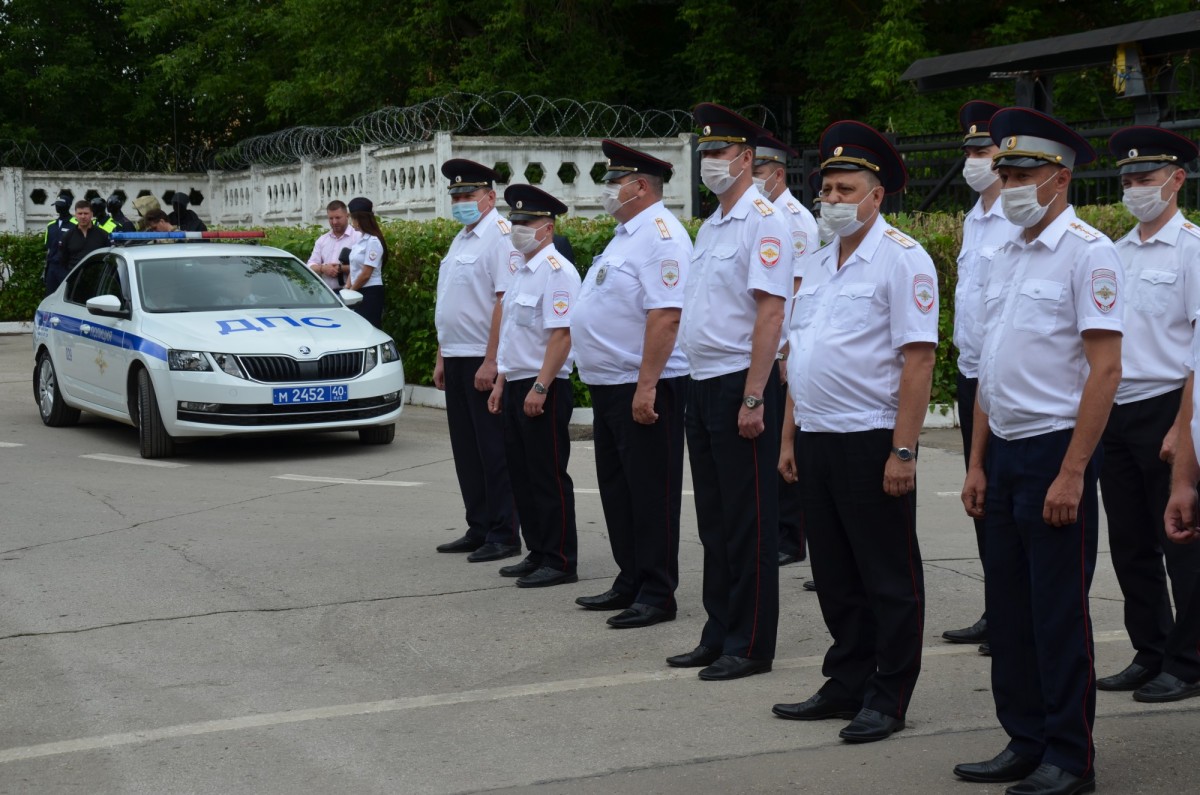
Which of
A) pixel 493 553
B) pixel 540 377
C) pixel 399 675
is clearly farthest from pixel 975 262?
pixel 493 553

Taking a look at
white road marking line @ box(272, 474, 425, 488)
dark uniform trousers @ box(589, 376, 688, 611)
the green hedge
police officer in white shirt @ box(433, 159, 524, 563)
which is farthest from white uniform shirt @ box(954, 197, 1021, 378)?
the green hedge

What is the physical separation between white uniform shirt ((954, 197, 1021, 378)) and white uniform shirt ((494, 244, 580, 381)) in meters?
1.93

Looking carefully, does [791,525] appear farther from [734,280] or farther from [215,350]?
[215,350]

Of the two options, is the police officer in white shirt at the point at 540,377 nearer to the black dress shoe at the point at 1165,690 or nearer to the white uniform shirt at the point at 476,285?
the white uniform shirt at the point at 476,285

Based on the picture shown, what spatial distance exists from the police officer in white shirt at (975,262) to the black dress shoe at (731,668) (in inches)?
38.2

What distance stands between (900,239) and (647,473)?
197 centimetres

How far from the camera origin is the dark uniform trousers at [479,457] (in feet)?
27.4

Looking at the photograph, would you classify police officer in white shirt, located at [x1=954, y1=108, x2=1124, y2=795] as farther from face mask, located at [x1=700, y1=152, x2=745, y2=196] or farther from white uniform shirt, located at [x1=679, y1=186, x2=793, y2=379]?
face mask, located at [x1=700, y1=152, x2=745, y2=196]

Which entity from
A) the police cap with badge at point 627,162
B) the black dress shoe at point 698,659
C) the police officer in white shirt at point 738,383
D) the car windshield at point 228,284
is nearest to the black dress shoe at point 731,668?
the police officer in white shirt at point 738,383

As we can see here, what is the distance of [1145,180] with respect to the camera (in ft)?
18.4

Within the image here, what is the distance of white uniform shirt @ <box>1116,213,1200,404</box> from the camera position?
559 centimetres

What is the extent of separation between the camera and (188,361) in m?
11.5

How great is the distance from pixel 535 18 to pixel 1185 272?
22.0 metres

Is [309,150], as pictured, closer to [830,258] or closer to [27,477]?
[27,477]
